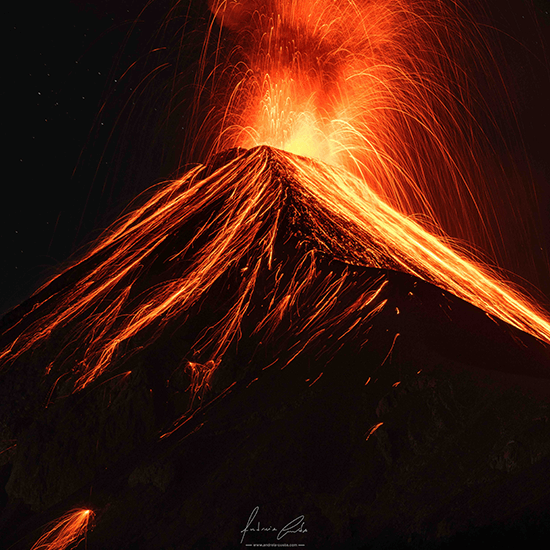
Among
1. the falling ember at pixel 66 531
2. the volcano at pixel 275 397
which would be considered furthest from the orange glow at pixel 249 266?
the falling ember at pixel 66 531

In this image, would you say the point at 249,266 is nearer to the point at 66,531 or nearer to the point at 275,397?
the point at 275,397

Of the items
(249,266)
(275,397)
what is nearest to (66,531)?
(275,397)

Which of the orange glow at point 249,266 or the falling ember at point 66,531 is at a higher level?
the orange glow at point 249,266

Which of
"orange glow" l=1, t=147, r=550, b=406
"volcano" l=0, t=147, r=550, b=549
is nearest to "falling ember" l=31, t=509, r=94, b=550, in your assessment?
"volcano" l=0, t=147, r=550, b=549

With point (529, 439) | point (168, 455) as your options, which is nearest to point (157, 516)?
point (168, 455)

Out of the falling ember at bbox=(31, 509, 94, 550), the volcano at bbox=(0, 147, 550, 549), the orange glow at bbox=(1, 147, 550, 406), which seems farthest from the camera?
the orange glow at bbox=(1, 147, 550, 406)

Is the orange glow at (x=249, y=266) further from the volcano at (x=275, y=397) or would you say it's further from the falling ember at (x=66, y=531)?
the falling ember at (x=66, y=531)

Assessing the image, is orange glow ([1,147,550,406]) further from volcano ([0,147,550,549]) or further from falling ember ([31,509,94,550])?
falling ember ([31,509,94,550])
